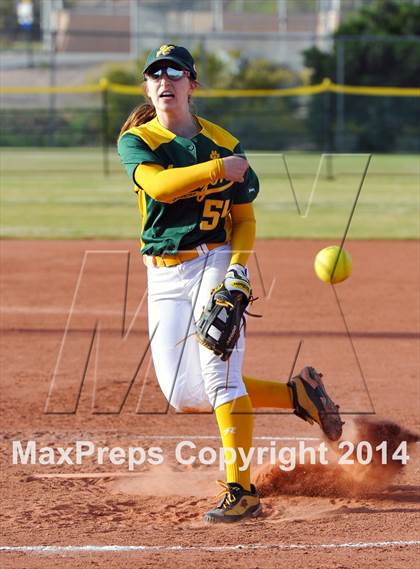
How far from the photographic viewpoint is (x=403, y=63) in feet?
102

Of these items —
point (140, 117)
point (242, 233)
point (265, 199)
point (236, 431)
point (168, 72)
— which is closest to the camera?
point (168, 72)

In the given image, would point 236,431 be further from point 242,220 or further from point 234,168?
point 234,168

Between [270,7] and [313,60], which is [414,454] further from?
[270,7]

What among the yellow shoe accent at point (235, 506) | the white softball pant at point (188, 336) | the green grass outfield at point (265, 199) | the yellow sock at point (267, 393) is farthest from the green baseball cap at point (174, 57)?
the green grass outfield at point (265, 199)

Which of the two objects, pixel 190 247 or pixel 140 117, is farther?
pixel 140 117

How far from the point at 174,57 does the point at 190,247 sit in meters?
0.82

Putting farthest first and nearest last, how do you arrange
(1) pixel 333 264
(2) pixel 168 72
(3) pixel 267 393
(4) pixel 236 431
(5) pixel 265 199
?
1. (5) pixel 265 199
2. (1) pixel 333 264
3. (3) pixel 267 393
4. (4) pixel 236 431
5. (2) pixel 168 72

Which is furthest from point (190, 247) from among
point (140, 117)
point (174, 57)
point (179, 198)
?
point (174, 57)

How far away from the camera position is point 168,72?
4.27m

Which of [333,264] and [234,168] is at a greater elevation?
Answer: [234,168]

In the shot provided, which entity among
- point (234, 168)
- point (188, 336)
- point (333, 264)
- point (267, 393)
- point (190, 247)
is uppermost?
point (234, 168)

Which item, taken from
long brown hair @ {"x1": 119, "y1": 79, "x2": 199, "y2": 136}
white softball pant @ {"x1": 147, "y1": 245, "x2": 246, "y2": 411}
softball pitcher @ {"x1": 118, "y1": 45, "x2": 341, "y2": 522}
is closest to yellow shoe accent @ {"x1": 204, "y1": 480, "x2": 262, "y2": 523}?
softball pitcher @ {"x1": 118, "y1": 45, "x2": 341, "y2": 522}

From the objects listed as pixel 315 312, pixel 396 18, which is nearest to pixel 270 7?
pixel 396 18

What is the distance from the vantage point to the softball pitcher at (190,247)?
4.32 metres
